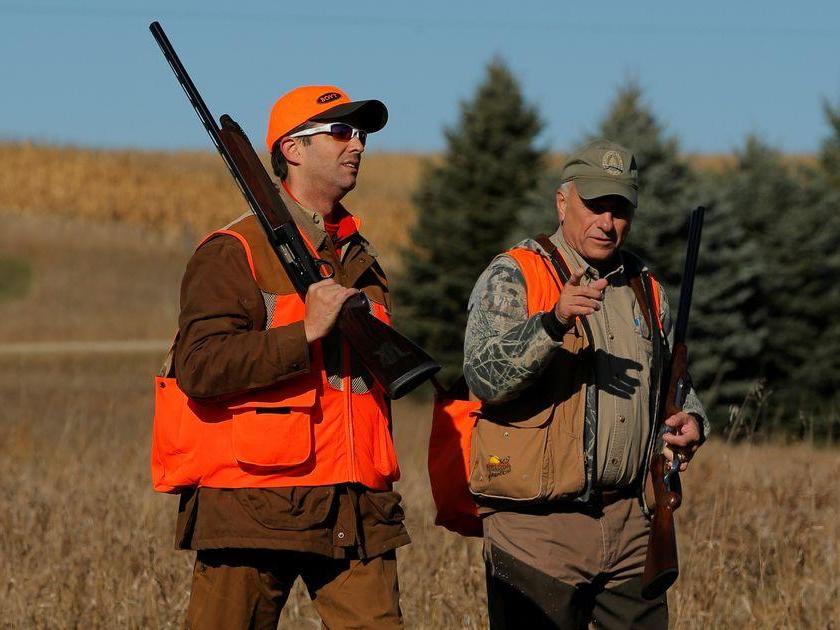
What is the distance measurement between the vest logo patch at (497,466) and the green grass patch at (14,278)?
33.1 m

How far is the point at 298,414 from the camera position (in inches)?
148

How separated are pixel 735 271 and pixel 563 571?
18.8 m

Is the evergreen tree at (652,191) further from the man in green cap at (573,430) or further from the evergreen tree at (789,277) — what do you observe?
the man in green cap at (573,430)

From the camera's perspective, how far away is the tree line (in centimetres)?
2167

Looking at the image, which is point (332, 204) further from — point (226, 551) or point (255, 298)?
point (226, 551)

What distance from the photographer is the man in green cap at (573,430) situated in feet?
13.4

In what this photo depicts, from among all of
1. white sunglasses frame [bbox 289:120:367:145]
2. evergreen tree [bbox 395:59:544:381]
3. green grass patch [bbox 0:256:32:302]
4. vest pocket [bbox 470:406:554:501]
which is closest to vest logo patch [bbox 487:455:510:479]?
vest pocket [bbox 470:406:554:501]

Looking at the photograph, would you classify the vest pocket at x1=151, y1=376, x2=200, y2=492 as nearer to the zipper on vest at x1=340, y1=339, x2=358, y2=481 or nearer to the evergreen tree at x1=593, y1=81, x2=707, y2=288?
the zipper on vest at x1=340, y1=339, x2=358, y2=481

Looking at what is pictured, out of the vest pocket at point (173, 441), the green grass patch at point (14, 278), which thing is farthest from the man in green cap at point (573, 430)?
the green grass patch at point (14, 278)

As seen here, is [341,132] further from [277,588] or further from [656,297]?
[277,588]

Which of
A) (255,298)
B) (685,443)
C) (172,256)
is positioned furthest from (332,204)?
(172,256)

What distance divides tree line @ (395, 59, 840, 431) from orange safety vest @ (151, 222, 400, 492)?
14.1 meters

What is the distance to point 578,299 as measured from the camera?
3781mm

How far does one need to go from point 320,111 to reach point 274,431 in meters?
0.98
